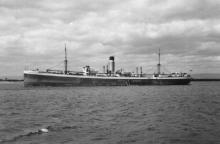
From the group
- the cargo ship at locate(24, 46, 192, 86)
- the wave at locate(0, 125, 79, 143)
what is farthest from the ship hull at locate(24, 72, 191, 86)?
the wave at locate(0, 125, 79, 143)

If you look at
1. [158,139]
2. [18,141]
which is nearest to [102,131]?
[158,139]

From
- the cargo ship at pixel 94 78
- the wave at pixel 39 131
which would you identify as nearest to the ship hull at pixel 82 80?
the cargo ship at pixel 94 78

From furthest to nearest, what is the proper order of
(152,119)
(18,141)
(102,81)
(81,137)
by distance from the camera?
(102,81) < (152,119) < (81,137) < (18,141)

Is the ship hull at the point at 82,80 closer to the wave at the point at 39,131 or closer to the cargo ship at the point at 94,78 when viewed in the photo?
the cargo ship at the point at 94,78

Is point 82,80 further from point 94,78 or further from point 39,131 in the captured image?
point 39,131

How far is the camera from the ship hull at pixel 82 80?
76850 millimetres

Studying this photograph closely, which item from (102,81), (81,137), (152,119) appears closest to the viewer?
(81,137)

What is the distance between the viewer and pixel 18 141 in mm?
13641

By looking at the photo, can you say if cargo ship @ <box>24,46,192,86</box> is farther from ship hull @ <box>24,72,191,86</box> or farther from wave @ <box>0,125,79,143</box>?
wave @ <box>0,125,79,143</box>

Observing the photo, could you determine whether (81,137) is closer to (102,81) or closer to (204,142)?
(204,142)

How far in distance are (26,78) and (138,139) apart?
67499 millimetres

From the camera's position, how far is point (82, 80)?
268ft

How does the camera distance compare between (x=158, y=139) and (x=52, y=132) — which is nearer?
(x=158, y=139)

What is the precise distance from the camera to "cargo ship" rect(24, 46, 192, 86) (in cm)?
7700
